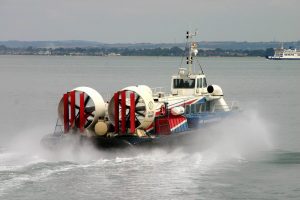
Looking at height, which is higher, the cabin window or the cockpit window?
the cockpit window

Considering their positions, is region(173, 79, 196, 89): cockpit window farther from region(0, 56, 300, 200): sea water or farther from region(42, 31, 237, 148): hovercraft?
region(0, 56, 300, 200): sea water

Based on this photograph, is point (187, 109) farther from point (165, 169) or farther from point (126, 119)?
point (165, 169)

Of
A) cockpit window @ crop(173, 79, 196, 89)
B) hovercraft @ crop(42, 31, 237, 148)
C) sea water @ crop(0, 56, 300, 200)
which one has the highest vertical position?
cockpit window @ crop(173, 79, 196, 89)

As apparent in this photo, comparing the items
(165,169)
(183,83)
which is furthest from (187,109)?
(165,169)

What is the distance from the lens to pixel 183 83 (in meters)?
32.6

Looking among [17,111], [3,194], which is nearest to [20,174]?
[3,194]

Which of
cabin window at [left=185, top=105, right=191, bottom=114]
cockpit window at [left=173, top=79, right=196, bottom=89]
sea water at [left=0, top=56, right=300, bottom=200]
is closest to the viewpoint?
sea water at [left=0, top=56, right=300, bottom=200]

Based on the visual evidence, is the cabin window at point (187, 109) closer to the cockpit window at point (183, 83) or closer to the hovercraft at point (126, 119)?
the hovercraft at point (126, 119)

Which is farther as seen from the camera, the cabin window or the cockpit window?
the cockpit window

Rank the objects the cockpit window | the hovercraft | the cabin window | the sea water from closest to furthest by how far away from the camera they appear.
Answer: the sea water
the hovercraft
the cabin window
the cockpit window

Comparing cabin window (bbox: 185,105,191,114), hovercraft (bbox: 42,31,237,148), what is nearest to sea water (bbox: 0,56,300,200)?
hovercraft (bbox: 42,31,237,148)

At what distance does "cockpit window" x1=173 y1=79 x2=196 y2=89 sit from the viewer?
32.6 meters

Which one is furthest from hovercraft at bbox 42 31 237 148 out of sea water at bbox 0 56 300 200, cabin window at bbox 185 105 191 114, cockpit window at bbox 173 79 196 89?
cockpit window at bbox 173 79 196 89

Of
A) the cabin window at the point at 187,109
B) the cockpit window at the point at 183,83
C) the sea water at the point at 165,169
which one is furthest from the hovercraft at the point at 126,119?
the cockpit window at the point at 183,83
